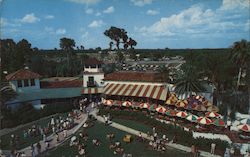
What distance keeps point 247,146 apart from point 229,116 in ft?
27.6

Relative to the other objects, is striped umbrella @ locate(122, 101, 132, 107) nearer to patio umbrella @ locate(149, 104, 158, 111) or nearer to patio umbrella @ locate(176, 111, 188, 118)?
patio umbrella @ locate(149, 104, 158, 111)

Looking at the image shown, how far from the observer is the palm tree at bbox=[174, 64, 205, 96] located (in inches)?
1246

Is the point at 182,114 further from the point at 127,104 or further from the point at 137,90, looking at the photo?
the point at 137,90

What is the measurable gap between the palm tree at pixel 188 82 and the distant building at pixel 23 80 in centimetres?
1933

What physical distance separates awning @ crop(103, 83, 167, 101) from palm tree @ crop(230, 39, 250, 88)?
993cm

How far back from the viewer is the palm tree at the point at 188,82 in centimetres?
3164

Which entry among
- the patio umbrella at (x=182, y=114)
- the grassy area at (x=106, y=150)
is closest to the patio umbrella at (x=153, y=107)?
the patio umbrella at (x=182, y=114)

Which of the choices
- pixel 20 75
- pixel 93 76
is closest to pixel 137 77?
pixel 93 76

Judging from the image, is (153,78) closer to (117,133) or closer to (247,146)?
(117,133)

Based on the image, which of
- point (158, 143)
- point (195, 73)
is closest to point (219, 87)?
point (195, 73)

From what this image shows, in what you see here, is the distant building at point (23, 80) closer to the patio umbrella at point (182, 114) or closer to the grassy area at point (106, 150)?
the grassy area at point (106, 150)

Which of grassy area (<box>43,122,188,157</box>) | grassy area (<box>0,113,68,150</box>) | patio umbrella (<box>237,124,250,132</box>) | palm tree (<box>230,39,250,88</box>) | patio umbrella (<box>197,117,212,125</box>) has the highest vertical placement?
palm tree (<box>230,39,250,88</box>)

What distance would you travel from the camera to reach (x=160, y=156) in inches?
880

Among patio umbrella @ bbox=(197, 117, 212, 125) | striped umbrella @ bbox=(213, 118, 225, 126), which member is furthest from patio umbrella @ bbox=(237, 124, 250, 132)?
patio umbrella @ bbox=(197, 117, 212, 125)
